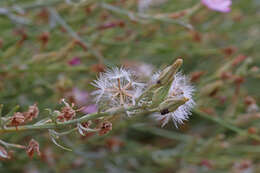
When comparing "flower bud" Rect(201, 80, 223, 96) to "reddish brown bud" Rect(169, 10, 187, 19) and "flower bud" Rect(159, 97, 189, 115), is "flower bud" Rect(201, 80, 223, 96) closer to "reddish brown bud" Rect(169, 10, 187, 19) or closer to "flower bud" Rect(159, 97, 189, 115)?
"reddish brown bud" Rect(169, 10, 187, 19)

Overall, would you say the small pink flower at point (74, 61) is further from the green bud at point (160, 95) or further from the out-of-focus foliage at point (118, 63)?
the green bud at point (160, 95)

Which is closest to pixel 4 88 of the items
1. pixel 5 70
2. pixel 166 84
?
pixel 5 70

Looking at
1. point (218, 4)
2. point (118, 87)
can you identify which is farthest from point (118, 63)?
point (118, 87)

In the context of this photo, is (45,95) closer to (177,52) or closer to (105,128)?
(177,52)

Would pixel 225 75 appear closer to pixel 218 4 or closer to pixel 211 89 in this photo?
pixel 211 89

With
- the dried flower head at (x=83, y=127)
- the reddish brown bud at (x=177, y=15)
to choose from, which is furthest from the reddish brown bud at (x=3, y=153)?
the reddish brown bud at (x=177, y=15)

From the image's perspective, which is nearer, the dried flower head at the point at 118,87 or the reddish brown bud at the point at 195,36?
the dried flower head at the point at 118,87
